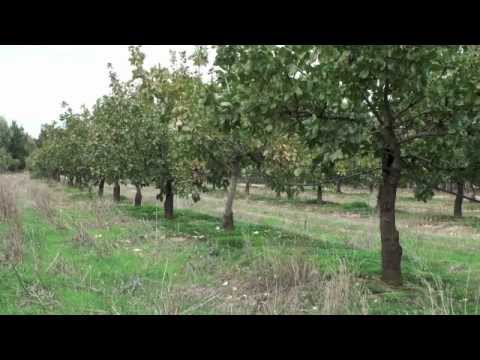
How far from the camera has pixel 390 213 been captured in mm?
7062

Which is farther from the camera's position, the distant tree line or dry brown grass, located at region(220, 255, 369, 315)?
the distant tree line

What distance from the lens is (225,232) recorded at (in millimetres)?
12930

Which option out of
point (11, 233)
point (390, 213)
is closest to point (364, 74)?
point (390, 213)

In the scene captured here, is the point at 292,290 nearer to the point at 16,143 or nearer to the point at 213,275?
the point at 213,275

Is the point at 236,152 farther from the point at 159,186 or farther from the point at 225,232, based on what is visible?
the point at 159,186

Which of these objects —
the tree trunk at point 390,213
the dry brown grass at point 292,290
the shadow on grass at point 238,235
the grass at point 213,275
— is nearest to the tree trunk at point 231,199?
the shadow on grass at point 238,235

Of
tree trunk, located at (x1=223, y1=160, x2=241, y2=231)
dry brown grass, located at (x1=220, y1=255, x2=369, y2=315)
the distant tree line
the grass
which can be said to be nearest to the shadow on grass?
the grass

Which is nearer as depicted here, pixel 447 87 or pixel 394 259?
pixel 447 87

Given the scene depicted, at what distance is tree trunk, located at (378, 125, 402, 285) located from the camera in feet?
22.7

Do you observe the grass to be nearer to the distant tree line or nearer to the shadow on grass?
the shadow on grass

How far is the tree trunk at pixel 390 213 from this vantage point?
6934 mm

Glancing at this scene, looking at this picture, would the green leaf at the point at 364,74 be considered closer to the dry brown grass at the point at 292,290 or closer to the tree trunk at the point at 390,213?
the tree trunk at the point at 390,213

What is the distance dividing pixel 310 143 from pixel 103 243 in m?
5.64
